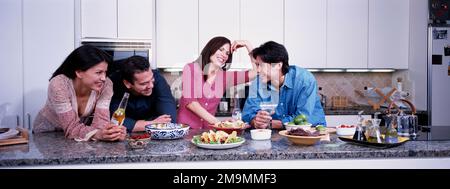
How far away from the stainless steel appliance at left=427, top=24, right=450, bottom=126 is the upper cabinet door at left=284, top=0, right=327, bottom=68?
1.12 meters

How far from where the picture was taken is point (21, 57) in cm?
316

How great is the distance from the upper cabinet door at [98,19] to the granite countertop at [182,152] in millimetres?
1881

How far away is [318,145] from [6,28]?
9.64ft

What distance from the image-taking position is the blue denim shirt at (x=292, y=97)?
7.91 feet

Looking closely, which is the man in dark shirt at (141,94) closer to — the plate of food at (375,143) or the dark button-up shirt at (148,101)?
the dark button-up shirt at (148,101)

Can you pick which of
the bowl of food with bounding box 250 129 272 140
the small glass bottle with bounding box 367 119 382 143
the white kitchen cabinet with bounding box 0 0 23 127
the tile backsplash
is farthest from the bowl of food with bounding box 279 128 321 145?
the tile backsplash

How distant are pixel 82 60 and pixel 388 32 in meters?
3.45

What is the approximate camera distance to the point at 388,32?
158 inches

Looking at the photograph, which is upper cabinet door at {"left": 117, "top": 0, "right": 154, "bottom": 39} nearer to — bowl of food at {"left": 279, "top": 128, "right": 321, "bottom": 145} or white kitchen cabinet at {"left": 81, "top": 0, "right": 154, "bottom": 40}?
white kitchen cabinet at {"left": 81, "top": 0, "right": 154, "bottom": 40}

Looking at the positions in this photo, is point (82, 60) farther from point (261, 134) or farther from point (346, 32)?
point (346, 32)

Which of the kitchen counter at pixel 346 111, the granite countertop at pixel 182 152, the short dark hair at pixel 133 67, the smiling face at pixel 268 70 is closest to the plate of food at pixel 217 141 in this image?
the granite countertop at pixel 182 152

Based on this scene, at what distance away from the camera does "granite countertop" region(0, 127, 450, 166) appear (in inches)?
56.9

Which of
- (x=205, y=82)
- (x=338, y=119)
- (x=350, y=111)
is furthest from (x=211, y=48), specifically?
(x=350, y=111)
